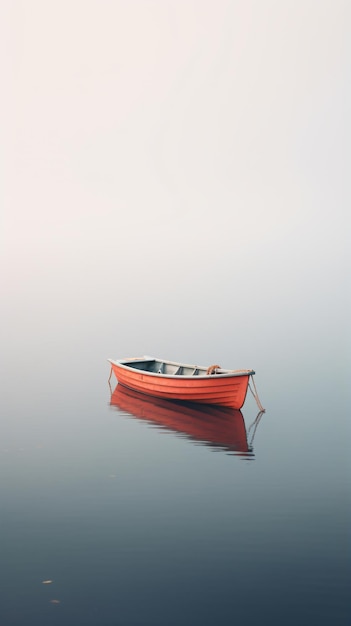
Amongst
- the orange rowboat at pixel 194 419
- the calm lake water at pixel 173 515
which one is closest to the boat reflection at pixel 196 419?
the orange rowboat at pixel 194 419

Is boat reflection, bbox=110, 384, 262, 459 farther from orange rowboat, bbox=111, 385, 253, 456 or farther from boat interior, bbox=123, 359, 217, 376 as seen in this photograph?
boat interior, bbox=123, 359, 217, 376

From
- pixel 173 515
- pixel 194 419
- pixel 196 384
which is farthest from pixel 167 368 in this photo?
pixel 173 515

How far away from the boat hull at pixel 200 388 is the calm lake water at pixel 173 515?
110 cm

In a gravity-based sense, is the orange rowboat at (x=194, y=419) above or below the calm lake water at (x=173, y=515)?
above

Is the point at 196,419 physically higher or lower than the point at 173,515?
higher

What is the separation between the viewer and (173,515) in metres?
26.8

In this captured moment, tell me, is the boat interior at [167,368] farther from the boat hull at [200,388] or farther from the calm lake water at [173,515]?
the calm lake water at [173,515]

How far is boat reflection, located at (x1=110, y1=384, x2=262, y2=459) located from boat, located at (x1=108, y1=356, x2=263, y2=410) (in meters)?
0.48

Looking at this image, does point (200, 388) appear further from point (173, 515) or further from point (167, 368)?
point (173, 515)

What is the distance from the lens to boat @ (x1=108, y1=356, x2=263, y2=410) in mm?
42666

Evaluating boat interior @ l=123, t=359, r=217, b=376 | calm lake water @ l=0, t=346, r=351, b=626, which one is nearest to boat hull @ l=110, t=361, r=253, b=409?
calm lake water @ l=0, t=346, r=351, b=626

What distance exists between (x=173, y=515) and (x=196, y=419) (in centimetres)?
1492

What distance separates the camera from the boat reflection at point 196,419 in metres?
36.9

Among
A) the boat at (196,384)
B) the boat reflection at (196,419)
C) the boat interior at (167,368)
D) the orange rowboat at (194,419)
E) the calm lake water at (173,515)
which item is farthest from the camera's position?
the boat interior at (167,368)
